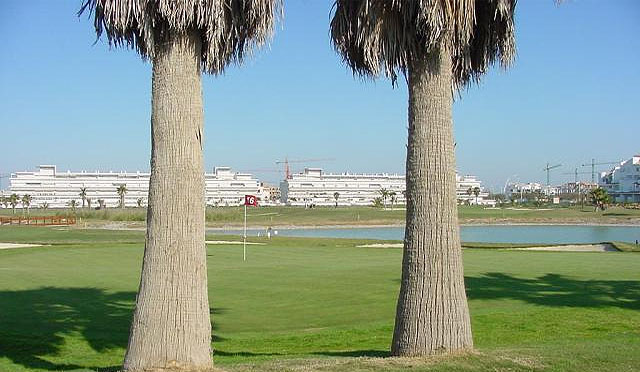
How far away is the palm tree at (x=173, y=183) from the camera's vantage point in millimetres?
9422

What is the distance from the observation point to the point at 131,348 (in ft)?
31.0

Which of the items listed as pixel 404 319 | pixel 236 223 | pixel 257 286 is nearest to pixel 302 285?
pixel 257 286

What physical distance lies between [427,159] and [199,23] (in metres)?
3.54

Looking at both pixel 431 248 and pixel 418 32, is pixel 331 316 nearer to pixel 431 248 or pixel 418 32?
pixel 431 248

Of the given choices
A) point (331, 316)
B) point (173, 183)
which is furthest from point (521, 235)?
point (173, 183)

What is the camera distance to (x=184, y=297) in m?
9.48

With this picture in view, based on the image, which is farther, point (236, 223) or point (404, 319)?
point (236, 223)

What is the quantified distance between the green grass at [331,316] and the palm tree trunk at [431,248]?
471 mm

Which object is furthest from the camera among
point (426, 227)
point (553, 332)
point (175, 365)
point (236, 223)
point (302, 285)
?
point (236, 223)

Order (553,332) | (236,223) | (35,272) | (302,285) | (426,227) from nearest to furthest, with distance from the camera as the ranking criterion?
(426,227)
(553,332)
(302,285)
(35,272)
(236,223)

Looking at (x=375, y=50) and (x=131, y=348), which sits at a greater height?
(x=375, y=50)

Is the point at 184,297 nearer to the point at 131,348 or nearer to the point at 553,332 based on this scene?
the point at 131,348

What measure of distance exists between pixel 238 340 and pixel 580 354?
715cm

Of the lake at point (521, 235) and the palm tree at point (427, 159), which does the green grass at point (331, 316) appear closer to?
the palm tree at point (427, 159)
